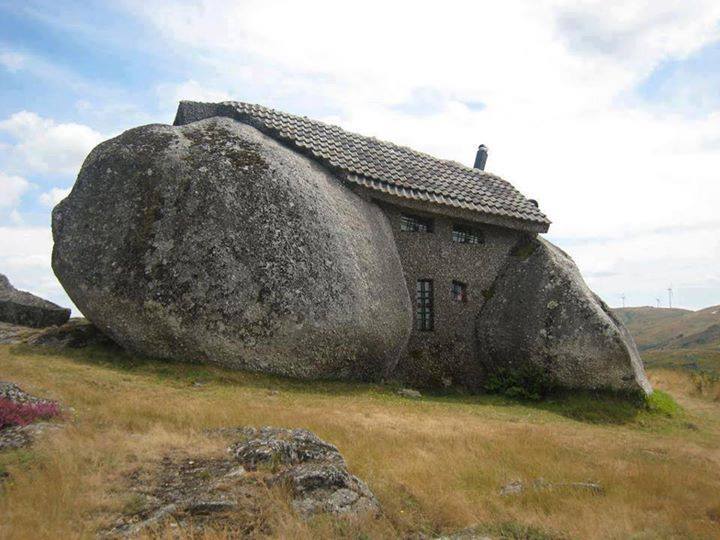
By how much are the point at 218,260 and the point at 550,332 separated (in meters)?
10.6

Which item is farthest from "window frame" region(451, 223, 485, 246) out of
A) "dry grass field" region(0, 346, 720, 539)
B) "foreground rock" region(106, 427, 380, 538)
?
"foreground rock" region(106, 427, 380, 538)

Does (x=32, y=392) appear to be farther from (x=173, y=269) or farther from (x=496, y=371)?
(x=496, y=371)

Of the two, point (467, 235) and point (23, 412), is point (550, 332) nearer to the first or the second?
point (467, 235)

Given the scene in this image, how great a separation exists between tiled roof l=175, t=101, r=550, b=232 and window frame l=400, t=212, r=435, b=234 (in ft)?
3.28

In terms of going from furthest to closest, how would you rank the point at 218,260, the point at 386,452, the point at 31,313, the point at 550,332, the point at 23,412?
the point at 31,313 → the point at 550,332 → the point at 218,260 → the point at 386,452 → the point at 23,412

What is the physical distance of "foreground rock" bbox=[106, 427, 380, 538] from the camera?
22.3 ft

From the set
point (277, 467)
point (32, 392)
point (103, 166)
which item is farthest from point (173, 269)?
point (277, 467)

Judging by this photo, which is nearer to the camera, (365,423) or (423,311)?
(365,423)

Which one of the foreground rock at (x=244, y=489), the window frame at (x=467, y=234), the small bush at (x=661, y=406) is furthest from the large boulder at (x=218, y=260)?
the small bush at (x=661, y=406)

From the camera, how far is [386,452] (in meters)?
10.1

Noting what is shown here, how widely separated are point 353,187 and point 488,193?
6093mm

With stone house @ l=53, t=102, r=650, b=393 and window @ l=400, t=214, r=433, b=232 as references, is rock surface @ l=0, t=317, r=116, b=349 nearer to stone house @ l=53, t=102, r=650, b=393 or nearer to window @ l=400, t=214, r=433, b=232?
stone house @ l=53, t=102, r=650, b=393

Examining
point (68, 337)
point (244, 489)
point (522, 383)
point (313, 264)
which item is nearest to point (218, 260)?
point (313, 264)

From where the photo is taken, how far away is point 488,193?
23.5 m
